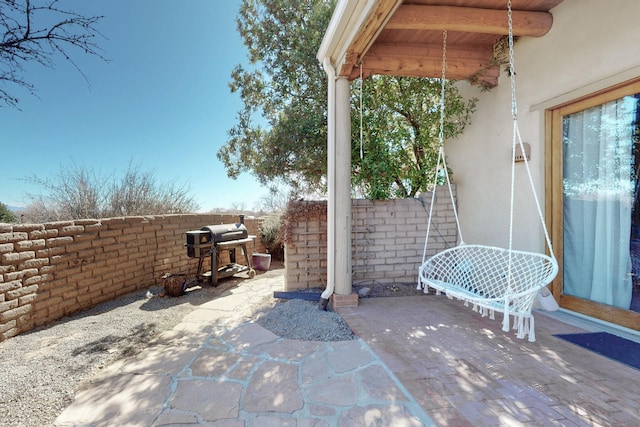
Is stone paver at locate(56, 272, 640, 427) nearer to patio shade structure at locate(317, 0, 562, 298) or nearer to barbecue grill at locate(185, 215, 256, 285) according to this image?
patio shade structure at locate(317, 0, 562, 298)

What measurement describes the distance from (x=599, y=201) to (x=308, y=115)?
162 inches

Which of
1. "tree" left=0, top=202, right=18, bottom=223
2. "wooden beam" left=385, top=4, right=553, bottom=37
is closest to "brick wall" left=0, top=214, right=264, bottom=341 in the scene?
"tree" left=0, top=202, right=18, bottom=223

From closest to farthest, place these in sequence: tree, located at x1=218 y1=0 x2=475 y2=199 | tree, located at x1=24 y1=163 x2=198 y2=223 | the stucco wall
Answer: the stucco wall < tree, located at x1=218 y1=0 x2=475 y2=199 < tree, located at x1=24 y1=163 x2=198 y2=223

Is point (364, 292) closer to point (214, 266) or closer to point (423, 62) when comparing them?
point (214, 266)

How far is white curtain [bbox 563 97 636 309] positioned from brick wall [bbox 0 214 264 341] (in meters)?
5.90

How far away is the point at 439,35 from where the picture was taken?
146 inches

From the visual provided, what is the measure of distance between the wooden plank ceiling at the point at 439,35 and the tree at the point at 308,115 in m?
0.70

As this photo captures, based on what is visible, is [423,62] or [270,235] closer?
[423,62]

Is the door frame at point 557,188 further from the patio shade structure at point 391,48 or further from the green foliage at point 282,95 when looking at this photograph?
the green foliage at point 282,95

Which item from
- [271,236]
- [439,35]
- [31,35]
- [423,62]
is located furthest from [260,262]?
[439,35]

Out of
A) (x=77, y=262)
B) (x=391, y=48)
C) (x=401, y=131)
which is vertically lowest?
(x=77, y=262)

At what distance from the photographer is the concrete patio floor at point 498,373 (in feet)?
5.69

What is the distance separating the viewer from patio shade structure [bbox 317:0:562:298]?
301 centimetres

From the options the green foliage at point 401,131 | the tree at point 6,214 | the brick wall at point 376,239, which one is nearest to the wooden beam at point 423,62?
the green foliage at point 401,131
